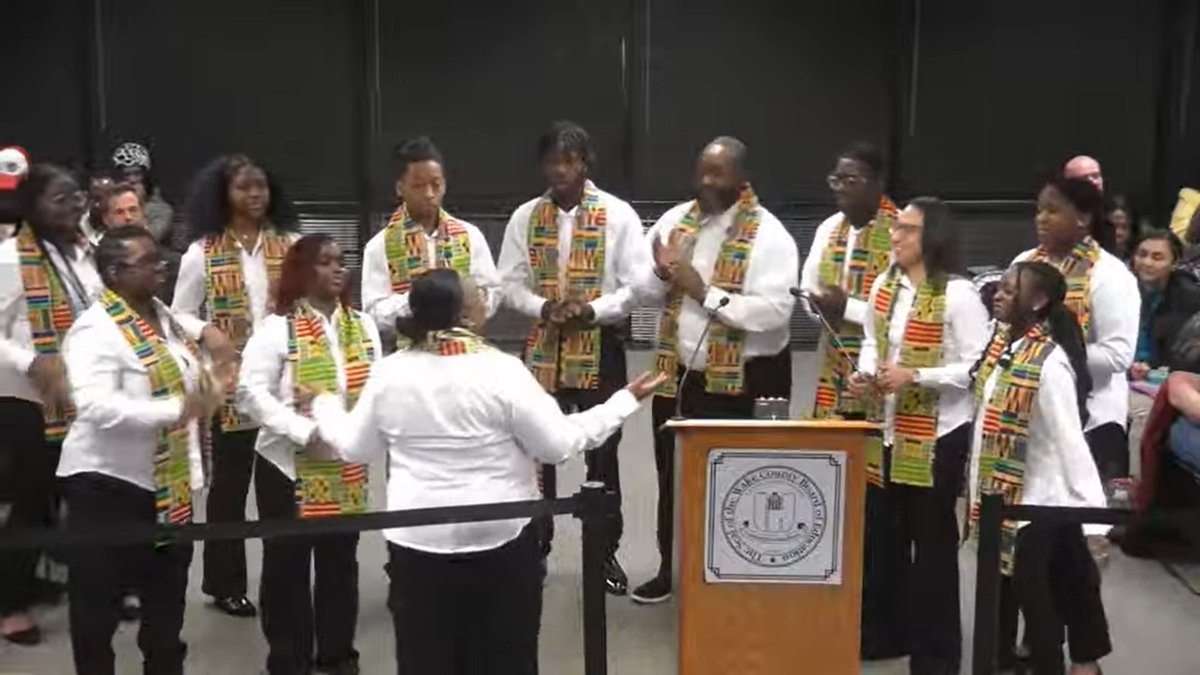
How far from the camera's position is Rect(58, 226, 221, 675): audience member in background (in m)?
3.45

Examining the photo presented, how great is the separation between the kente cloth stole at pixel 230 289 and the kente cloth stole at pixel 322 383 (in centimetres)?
63

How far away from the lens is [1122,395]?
14.6 feet

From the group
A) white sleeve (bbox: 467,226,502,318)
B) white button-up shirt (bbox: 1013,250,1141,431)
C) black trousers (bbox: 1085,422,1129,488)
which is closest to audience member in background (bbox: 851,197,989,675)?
white button-up shirt (bbox: 1013,250,1141,431)

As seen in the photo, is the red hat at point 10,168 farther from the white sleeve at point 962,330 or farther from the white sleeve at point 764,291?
the white sleeve at point 962,330

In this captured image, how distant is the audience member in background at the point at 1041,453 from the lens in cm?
356

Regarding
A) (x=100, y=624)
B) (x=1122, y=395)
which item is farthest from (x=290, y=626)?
(x=1122, y=395)

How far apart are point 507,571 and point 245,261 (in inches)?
68.3

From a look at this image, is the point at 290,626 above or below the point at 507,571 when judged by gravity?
below

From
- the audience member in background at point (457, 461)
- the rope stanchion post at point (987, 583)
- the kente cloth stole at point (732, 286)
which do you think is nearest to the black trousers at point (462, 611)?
the audience member in background at point (457, 461)

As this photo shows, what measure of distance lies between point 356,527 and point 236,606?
1882 millimetres

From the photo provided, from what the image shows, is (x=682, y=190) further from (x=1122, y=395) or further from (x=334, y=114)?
(x=1122, y=395)

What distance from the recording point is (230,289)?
14.5 ft

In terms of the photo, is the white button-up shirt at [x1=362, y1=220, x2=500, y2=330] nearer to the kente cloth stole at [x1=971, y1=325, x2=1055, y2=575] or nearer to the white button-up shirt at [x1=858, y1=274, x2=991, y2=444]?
the white button-up shirt at [x1=858, y1=274, x2=991, y2=444]

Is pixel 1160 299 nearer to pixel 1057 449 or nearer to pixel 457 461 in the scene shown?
pixel 1057 449
